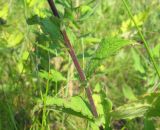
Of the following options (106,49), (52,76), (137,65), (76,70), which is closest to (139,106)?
(106,49)

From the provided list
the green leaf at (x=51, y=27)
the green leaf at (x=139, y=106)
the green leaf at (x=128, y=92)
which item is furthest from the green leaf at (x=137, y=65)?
the green leaf at (x=139, y=106)

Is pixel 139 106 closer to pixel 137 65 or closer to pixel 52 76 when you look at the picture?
pixel 52 76

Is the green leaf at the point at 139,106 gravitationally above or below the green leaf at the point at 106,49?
below

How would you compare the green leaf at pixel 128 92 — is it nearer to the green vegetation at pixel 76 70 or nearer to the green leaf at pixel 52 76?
the green vegetation at pixel 76 70

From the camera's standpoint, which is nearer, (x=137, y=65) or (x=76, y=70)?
(x=76, y=70)

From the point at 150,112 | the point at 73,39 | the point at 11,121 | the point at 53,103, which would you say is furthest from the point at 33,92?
the point at 150,112

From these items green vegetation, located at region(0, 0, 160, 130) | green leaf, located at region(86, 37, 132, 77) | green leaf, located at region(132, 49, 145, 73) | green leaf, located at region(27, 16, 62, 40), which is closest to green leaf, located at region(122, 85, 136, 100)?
green vegetation, located at region(0, 0, 160, 130)

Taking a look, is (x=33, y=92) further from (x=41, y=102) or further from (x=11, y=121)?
(x=41, y=102)
